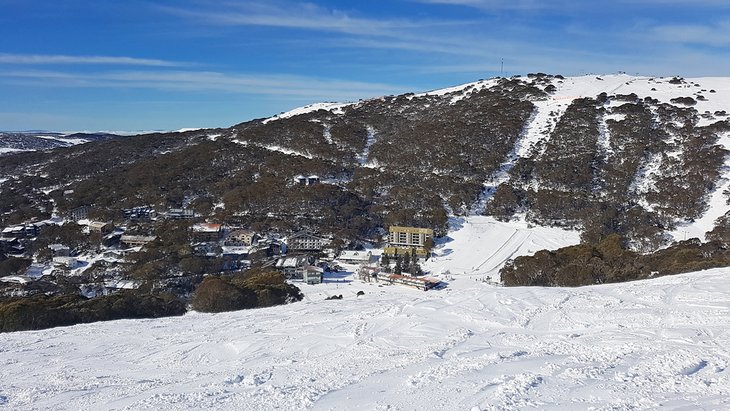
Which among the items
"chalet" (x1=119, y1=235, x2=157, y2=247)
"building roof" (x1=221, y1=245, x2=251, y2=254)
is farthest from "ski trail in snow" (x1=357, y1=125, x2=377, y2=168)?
"chalet" (x1=119, y1=235, x2=157, y2=247)

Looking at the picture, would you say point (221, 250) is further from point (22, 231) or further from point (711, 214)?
point (711, 214)

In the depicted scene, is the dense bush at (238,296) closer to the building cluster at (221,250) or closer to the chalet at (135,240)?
the building cluster at (221,250)

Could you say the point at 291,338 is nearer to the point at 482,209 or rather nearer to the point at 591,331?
the point at 591,331

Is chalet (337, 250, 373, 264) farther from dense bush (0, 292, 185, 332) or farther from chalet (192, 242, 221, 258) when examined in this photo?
dense bush (0, 292, 185, 332)

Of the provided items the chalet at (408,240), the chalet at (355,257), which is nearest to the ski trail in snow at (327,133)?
the chalet at (408,240)

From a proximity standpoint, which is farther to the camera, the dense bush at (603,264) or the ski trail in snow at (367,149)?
the ski trail in snow at (367,149)

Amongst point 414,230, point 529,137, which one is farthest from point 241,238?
point 529,137

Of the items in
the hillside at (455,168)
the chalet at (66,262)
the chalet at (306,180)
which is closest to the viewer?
the chalet at (66,262)
